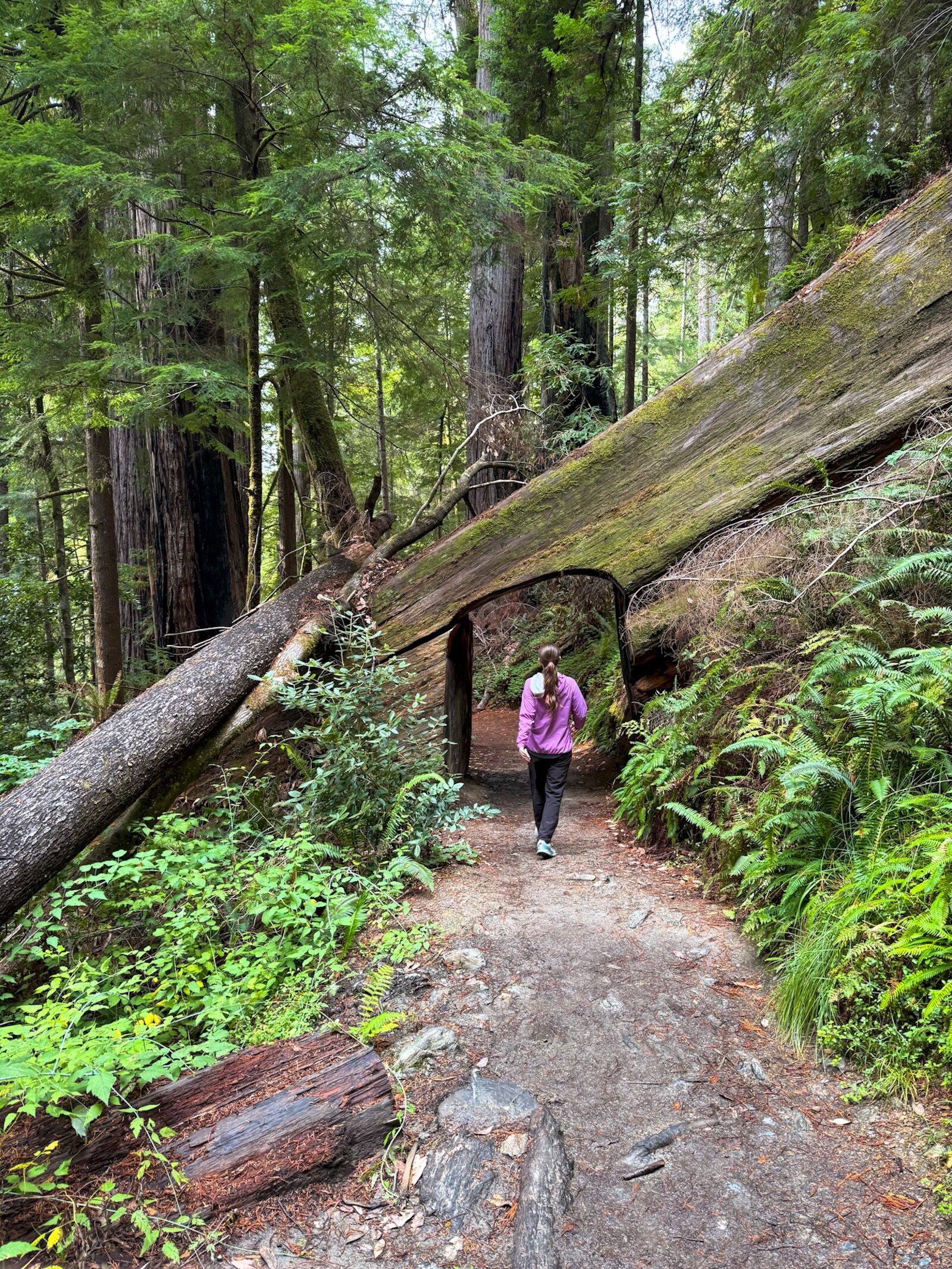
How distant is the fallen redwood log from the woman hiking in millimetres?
3211

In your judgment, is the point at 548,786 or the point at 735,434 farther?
the point at 735,434

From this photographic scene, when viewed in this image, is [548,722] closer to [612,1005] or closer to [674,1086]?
[612,1005]

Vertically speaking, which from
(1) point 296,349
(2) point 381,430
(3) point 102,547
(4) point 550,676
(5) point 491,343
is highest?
(5) point 491,343

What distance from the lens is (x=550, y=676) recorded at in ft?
19.6

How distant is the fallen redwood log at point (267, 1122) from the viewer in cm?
272

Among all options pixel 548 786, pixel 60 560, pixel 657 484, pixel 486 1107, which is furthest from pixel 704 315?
pixel 486 1107

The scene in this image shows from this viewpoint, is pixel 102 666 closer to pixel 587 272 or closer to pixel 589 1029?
pixel 589 1029

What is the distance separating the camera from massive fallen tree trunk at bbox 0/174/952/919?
222 inches

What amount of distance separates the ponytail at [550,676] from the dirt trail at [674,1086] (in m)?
1.58

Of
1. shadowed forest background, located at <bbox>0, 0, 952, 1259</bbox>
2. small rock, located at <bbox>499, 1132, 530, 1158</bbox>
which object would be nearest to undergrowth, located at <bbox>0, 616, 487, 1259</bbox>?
shadowed forest background, located at <bbox>0, 0, 952, 1259</bbox>

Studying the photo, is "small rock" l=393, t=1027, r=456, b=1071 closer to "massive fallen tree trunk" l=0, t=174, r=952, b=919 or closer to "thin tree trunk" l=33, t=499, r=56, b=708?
"massive fallen tree trunk" l=0, t=174, r=952, b=919

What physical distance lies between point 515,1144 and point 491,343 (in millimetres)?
11648

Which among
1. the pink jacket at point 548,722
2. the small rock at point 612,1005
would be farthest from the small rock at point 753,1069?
the pink jacket at point 548,722

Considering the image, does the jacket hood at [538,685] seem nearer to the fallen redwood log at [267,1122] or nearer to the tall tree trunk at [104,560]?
the fallen redwood log at [267,1122]
